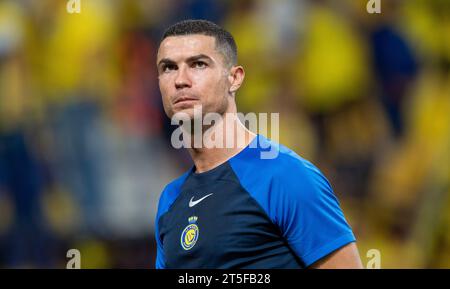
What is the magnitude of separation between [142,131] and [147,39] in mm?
866

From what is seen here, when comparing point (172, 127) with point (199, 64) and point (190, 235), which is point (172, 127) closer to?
point (199, 64)

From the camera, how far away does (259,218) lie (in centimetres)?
337

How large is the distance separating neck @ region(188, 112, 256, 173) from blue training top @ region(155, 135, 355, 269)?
36mm

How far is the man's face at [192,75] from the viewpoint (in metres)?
3.64

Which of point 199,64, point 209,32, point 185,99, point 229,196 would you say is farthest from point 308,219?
point 209,32

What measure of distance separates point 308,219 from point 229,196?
0.41m

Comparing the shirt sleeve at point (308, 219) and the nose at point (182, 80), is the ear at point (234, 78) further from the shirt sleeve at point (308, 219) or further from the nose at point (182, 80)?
the shirt sleeve at point (308, 219)

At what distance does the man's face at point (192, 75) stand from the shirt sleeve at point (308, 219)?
546 millimetres

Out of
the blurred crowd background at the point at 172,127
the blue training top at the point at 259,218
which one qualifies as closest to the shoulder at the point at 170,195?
the blue training top at the point at 259,218

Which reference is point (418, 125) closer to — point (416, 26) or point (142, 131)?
point (416, 26)

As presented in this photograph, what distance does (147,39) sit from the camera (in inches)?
309

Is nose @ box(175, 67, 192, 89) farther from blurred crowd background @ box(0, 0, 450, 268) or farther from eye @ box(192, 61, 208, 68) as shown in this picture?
blurred crowd background @ box(0, 0, 450, 268)

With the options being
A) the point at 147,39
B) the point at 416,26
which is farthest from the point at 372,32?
the point at 147,39
